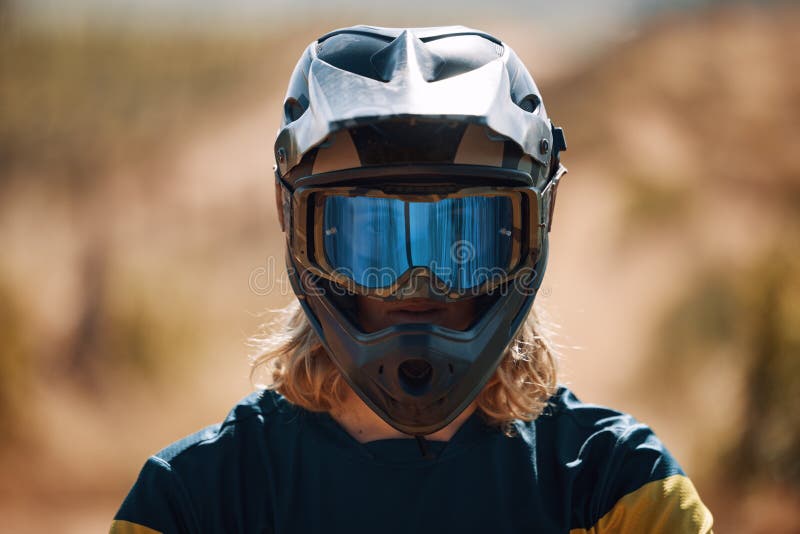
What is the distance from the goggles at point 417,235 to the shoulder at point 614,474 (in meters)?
0.35

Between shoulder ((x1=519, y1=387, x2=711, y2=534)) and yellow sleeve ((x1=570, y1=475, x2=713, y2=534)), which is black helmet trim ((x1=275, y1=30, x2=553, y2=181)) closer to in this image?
shoulder ((x1=519, y1=387, x2=711, y2=534))

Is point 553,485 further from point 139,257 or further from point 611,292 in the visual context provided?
point 139,257

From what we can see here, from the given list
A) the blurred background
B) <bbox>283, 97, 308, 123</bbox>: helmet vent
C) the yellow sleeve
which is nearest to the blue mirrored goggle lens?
<bbox>283, 97, 308, 123</bbox>: helmet vent

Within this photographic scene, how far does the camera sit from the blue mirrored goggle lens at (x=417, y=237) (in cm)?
176

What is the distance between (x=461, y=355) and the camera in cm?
178

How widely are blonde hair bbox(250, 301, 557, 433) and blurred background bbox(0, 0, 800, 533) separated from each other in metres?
2.49

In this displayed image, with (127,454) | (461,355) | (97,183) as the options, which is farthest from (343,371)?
(97,183)

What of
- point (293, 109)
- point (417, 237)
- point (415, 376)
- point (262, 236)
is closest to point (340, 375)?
point (415, 376)

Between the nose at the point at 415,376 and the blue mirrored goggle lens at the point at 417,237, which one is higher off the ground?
the blue mirrored goggle lens at the point at 417,237

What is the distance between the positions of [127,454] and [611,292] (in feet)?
9.17

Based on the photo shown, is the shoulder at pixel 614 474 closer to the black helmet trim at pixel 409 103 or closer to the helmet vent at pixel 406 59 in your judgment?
the black helmet trim at pixel 409 103

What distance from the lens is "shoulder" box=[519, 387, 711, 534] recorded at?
1728 millimetres

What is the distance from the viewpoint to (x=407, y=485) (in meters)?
1.78

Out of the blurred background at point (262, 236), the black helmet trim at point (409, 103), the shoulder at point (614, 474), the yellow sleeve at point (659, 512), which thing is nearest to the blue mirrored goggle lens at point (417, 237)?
the black helmet trim at point (409, 103)
